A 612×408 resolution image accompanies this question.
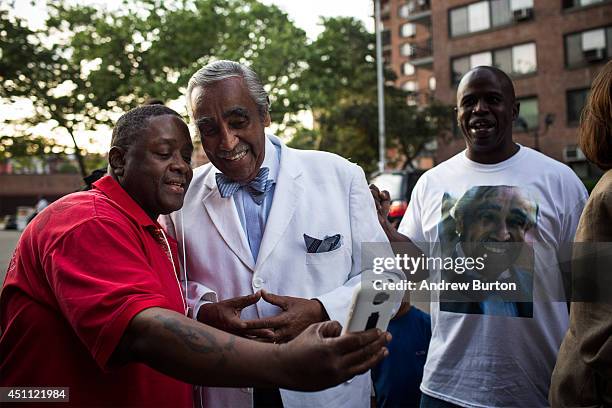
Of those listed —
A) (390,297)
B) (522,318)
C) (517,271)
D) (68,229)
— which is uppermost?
(68,229)

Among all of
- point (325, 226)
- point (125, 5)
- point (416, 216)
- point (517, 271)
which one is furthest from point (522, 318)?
point (125, 5)

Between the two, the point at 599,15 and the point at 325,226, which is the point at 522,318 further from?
the point at 599,15

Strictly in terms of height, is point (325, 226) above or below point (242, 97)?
below

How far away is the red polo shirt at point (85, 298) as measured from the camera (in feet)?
4.54

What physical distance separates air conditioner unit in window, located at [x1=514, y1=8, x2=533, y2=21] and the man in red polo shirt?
28.1 metres

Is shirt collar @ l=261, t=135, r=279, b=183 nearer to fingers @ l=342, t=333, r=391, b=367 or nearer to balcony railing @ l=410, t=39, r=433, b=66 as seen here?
fingers @ l=342, t=333, r=391, b=367

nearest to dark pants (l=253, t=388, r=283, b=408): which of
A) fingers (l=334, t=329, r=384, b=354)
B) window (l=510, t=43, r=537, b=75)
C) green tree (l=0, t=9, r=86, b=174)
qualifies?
fingers (l=334, t=329, r=384, b=354)

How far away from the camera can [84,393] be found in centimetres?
161

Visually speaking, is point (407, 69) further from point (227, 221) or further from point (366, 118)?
point (227, 221)

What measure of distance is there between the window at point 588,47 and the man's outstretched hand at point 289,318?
26359 mm

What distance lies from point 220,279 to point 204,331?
84 centimetres

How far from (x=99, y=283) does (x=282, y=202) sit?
3.34ft

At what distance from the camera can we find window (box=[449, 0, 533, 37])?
27.0 meters

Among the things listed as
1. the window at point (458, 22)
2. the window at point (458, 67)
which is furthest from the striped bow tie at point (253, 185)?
the window at point (458, 22)
